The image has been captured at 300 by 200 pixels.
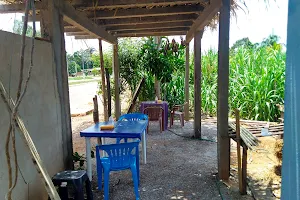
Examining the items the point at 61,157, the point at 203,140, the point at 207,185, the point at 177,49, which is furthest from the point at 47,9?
the point at 177,49

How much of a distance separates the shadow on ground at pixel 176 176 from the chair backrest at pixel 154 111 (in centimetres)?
106

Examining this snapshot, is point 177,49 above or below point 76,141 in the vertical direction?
above

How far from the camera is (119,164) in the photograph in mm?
2680

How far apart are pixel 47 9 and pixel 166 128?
161 inches

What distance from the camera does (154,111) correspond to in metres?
5.96

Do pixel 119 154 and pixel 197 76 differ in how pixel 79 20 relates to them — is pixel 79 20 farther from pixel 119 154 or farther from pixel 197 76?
pixel 197 76

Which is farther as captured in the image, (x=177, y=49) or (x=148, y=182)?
(x=177, y=49)

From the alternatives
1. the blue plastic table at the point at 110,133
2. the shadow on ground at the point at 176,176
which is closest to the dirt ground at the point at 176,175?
the shadow on ground at the point at 176,176

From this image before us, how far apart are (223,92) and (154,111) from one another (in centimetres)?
310

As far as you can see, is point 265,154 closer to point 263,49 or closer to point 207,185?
point 207,185

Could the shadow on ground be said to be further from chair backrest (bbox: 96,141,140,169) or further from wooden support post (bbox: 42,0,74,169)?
wooden support post (bbox: 42,0,74,169)

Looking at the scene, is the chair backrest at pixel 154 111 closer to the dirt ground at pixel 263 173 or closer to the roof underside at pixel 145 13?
the roof underside at pixel 145 13

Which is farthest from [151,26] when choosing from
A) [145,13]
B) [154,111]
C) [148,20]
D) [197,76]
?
[154,111]

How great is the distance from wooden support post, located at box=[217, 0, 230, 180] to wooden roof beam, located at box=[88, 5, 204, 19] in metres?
1.23
